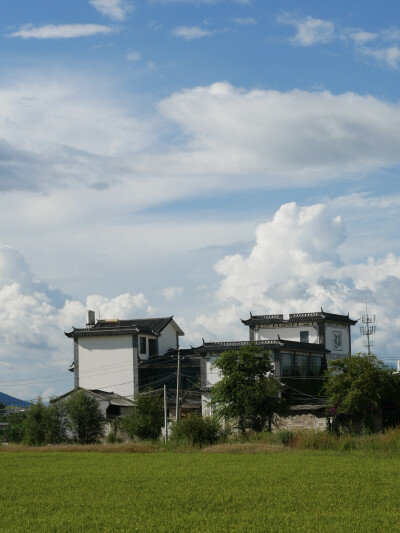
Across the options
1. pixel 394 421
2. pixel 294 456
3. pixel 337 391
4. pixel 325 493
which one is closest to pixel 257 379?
pixel 337 391

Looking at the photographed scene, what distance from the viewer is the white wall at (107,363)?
60781mm

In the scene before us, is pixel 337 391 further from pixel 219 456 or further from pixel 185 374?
pixel 185 374

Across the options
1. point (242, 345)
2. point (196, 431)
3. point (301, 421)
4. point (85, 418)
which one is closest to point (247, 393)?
point (196, 431)

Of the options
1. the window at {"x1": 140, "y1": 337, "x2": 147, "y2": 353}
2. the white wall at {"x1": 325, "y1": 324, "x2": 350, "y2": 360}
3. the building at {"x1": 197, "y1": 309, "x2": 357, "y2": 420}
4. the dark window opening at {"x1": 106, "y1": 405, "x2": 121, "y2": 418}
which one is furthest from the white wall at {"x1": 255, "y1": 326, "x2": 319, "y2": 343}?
the dark window opening at {"x1": 106, "y1": 405, "x2": 121, "y2": 418}

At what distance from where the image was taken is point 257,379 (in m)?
43.1

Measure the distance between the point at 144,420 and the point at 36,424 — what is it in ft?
28.5

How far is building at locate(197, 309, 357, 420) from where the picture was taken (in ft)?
183

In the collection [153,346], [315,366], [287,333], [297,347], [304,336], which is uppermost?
[287,333]

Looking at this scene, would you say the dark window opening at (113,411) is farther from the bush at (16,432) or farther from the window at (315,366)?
the window at (315,366)

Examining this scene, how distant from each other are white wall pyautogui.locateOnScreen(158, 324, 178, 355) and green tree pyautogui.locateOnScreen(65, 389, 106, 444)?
14430mm

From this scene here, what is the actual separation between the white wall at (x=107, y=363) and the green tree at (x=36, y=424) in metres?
10.7

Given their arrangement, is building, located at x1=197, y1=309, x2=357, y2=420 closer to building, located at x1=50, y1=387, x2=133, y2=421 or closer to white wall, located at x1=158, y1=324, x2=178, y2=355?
building, located at x1=50, y1=387, x2=133, y2=421

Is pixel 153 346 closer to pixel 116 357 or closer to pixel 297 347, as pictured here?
pixel 116 357

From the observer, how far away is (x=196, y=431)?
39094mm
